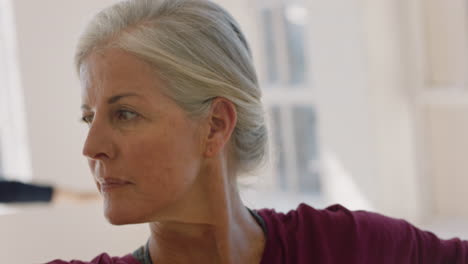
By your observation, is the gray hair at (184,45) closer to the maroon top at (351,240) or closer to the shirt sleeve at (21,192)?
the maroon top at (351,240)

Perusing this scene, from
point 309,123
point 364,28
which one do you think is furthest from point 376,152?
point 309,123

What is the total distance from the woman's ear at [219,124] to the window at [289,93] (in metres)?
2.33

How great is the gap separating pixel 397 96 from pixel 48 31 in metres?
1.88

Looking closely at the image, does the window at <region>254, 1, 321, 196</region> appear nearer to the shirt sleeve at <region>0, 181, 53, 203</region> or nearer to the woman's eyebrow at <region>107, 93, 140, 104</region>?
the shirt sleeve at <region>0, 181, 53, 203</region>

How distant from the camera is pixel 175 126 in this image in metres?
1.38

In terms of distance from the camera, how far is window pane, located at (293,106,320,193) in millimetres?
3891

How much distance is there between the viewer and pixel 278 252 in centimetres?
157

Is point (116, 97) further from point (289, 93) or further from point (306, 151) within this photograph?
point (306, 151)

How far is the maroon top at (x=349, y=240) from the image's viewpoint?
1.61 metres

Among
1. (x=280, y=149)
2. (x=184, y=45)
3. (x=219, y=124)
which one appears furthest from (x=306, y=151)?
(x=184, y=45)

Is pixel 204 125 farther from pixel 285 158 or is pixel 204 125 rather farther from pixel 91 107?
pixel 285 158

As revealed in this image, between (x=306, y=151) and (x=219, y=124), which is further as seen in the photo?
(x=306, y=151)

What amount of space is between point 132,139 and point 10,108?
313 centimetres

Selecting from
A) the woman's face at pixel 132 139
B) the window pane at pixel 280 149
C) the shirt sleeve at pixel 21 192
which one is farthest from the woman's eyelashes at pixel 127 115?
the window pane at pixel 280 149
